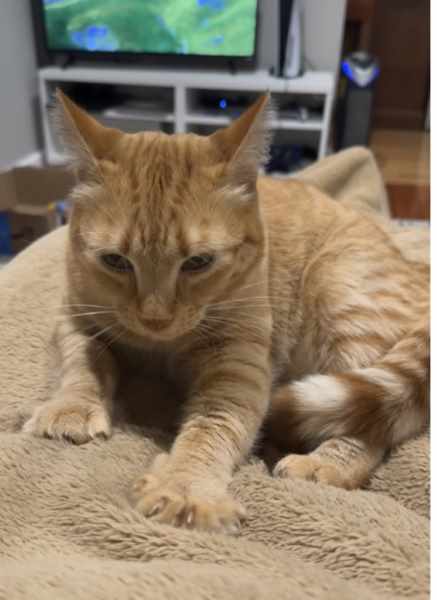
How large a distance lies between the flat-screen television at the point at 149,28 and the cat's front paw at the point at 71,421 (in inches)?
152

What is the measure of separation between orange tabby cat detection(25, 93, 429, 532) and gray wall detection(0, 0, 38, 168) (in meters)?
3.33

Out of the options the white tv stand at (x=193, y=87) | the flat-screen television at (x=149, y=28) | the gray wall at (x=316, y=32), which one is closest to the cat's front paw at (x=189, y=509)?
the white tv stand at (x=193, y=87)

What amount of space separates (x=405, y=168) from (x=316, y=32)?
1.44 meters

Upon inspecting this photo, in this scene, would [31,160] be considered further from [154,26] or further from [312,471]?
[312,471]

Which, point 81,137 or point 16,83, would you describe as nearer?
point 81,137

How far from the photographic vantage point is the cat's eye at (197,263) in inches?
47.7

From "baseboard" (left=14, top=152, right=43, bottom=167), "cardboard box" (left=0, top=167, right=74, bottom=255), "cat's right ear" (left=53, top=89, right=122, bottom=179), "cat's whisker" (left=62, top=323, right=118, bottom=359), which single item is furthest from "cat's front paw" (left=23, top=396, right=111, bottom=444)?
"baseboard" (left=14, top=152, right=43, bottom=167)

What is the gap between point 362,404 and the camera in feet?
4.26

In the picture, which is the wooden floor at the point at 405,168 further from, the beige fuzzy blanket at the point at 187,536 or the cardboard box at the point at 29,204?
the beige fuzzy blanket at the point at 187,536

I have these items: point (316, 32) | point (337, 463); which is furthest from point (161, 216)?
point (316, 32)

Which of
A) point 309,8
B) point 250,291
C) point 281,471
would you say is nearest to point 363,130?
point 309,8

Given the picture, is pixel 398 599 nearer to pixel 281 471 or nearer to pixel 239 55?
pixel 281 471

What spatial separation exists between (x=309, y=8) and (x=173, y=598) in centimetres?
475

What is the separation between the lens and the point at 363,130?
501cm
